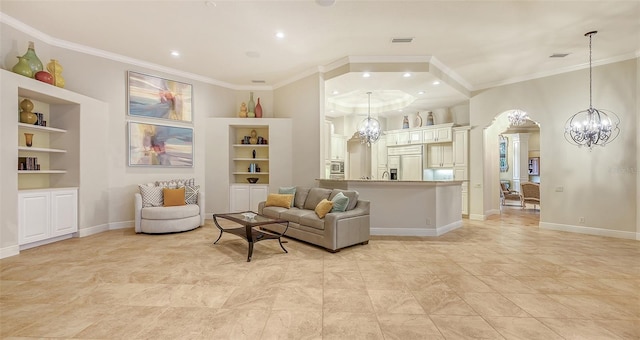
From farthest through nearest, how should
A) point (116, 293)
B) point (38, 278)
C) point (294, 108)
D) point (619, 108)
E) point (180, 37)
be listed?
point (294, 108) → point (619, 108) → point (180, 37) → point (38, 278) → point (116, 293)

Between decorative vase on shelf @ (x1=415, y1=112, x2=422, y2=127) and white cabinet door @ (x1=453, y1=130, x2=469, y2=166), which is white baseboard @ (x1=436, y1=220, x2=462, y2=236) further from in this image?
decorative vase on shelf @ (x1=415, y1=112, x2=422, y2=127)

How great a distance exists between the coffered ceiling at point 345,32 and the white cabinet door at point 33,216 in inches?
109

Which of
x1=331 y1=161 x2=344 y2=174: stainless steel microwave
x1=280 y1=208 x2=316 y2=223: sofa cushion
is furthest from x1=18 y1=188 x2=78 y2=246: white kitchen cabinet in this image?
x1=331 y1=161 x2=344 y2=174: stainless steel microwave

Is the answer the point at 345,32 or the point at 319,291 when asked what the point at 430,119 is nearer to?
the point at 345,32

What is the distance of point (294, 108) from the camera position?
22.6 ft

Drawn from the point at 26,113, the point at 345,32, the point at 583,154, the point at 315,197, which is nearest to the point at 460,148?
the point at 583,154

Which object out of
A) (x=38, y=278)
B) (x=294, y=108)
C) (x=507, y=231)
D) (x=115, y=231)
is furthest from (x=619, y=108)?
(x=115, y=231)

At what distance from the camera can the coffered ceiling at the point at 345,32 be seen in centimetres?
394

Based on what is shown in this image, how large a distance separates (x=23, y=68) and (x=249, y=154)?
4.35m

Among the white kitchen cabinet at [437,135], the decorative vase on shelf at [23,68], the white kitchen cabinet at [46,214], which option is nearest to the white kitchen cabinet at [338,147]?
the white kitchen cabinet at [437,135]

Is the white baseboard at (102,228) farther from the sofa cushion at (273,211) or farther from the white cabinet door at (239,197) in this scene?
the sofa cushion at (273,211)

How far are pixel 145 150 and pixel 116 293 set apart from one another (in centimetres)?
414

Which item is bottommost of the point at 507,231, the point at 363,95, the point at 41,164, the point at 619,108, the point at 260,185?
the point at 507,231

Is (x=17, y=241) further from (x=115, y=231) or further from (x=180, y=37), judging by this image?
(x=180, y=37)
